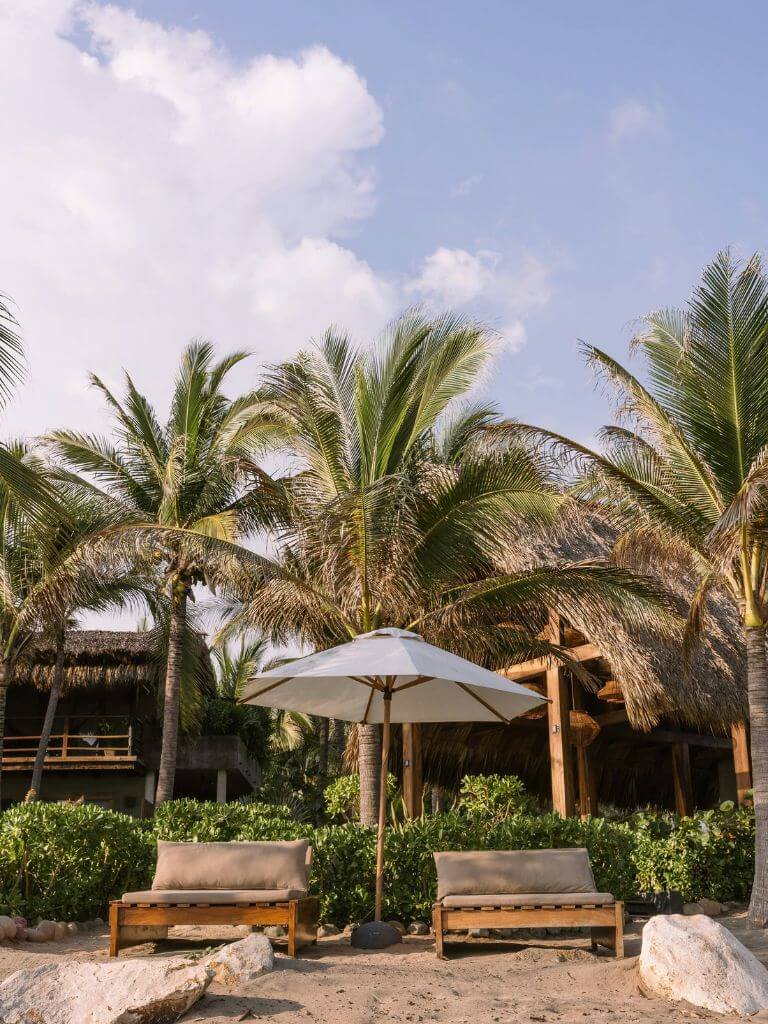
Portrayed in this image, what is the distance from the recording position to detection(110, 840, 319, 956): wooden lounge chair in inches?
231

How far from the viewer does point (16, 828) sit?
771 cm

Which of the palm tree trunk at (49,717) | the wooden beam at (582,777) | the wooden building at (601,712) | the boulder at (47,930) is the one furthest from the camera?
the palm tree trunk at (49,717)

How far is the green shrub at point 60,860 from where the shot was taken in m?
7.64

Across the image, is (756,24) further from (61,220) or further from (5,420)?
(5,420)

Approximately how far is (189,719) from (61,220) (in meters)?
12.7

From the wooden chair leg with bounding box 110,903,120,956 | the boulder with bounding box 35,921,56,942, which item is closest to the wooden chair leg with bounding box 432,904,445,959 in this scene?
the wooden chair leg with bounding box 110,903,120,956

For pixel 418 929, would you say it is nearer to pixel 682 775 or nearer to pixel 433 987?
pixel 433 987

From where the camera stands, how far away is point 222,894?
5883mm

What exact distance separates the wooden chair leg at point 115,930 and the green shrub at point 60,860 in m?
1.98

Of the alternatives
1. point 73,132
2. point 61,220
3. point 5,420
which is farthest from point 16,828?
point 73,132

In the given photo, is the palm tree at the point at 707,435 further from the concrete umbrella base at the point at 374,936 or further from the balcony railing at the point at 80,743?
the balcony railing at the point at 80,743

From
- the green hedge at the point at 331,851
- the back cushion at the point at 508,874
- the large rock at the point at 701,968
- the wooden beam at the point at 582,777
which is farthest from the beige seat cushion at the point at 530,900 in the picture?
the wooden beam at the point at 582,777

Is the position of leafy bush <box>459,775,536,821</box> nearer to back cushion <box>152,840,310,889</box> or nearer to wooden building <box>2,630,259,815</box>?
back cushion <box>152,840,310,889</box>

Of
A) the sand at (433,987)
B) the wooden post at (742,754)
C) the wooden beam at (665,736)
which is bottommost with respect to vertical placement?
the sand at (433,987)
